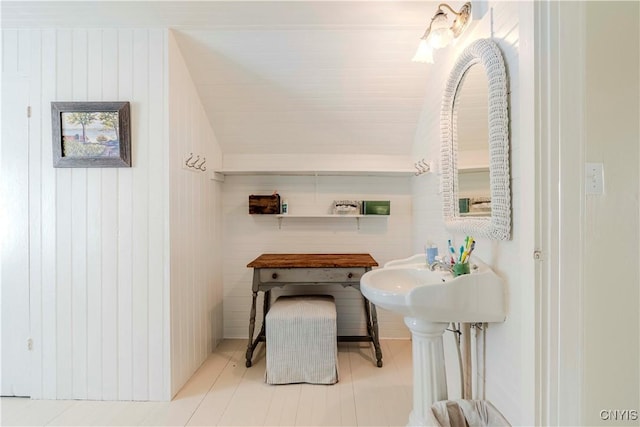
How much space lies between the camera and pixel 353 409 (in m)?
1.83

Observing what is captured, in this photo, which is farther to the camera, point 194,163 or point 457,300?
point 194,163

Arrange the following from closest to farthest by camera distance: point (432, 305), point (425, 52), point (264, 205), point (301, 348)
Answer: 1. point (432, 305)
2. point (425, 52)
3. point (301, 348)
4. point (264, 205)

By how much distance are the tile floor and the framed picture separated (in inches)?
58.8

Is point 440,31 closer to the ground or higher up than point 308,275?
higher up

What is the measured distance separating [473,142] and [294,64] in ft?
4.43

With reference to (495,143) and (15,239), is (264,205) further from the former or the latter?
(495,143)

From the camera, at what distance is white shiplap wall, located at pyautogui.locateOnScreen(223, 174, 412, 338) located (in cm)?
284
